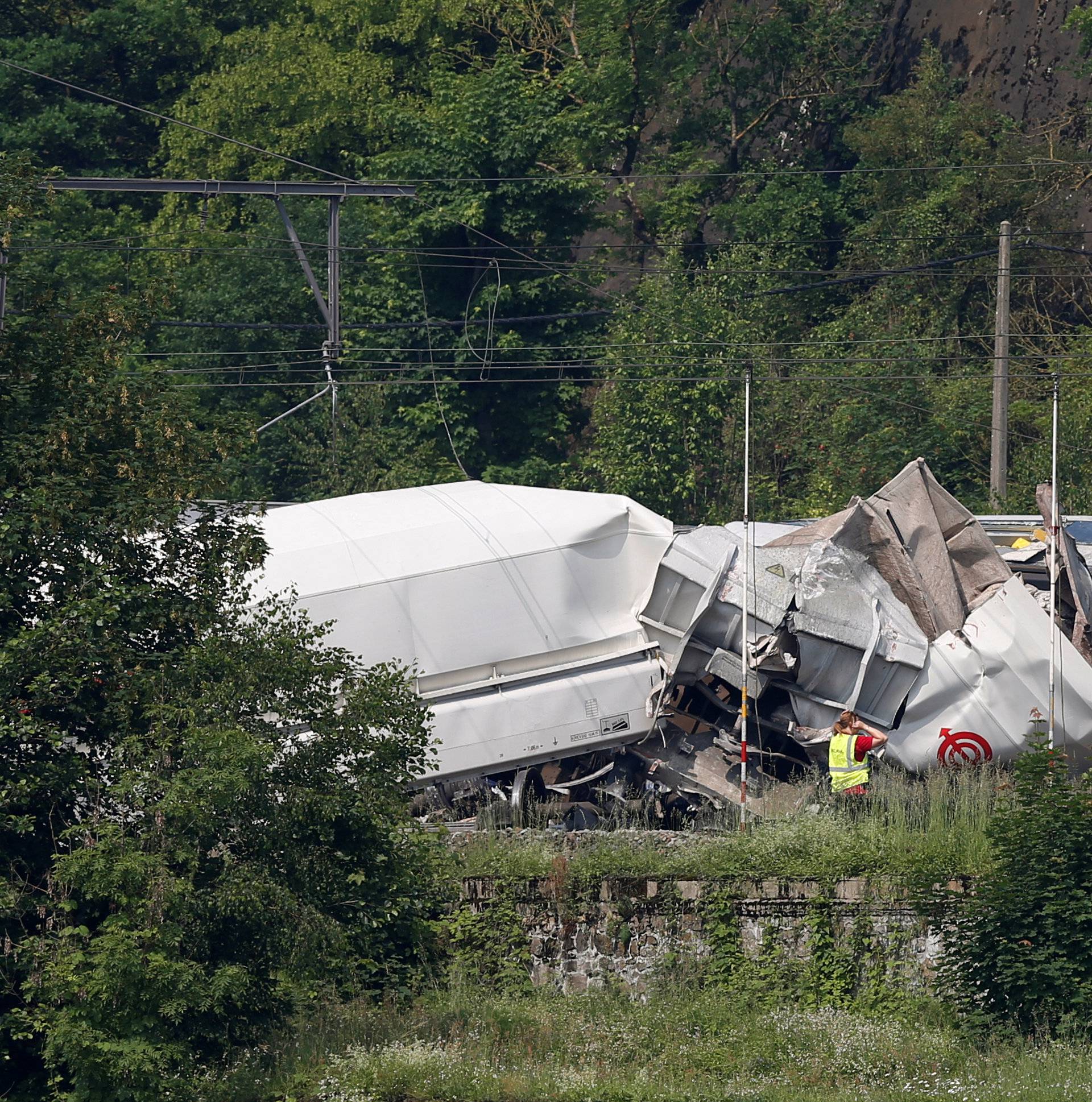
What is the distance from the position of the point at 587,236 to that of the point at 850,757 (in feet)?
115

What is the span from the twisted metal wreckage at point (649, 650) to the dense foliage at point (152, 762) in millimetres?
4313

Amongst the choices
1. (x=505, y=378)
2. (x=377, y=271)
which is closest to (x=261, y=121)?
(x=377, y=271)

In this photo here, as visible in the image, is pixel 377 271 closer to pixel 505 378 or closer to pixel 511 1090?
pixel 505 378

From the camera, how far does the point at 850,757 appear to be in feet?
49.7

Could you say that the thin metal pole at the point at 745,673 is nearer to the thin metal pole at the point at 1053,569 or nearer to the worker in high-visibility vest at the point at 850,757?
the worker in high-visibility vest at the point at 850,757

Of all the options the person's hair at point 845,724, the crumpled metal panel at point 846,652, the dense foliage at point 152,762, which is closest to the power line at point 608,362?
the crumpled metal panel at point 846,652

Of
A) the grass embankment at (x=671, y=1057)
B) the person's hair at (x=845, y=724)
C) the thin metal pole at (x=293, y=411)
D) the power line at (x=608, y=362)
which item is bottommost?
the grass embankment at (x=671, y=1057)

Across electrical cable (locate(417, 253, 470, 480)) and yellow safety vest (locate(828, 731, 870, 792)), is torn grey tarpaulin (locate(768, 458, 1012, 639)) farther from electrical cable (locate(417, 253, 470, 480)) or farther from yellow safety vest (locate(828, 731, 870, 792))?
electrical cable (locate(417, 253, 470, 480))

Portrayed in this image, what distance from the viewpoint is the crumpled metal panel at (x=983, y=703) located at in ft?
53.3

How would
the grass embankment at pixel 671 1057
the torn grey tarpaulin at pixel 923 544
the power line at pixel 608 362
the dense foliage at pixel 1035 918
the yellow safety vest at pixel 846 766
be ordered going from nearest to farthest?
the grass embankment at pixel 671 1057 → the dense foliage at pixel 1035 918 → the yellow safety vest at pixel 846 766 → the torn grey tarpaulin at pixel 923 544 → the power line at pixel 608 362

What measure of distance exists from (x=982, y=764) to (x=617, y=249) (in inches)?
1253

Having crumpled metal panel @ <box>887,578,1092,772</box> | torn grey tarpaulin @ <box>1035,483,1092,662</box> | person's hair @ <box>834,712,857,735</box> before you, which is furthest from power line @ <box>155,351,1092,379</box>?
person's hair @ <box>834,712,857,735</box>

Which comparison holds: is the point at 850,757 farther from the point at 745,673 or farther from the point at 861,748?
the point at 745,673

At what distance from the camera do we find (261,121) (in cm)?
4741
